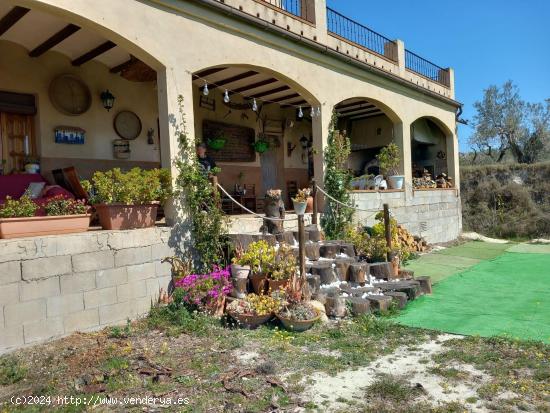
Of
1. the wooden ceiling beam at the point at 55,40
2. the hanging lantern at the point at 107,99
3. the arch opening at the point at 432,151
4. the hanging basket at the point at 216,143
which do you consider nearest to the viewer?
the wooden ceiling beam at the point at 55,40

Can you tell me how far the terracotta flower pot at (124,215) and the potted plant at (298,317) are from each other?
88.2 inches

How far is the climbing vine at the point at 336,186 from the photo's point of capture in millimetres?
8797

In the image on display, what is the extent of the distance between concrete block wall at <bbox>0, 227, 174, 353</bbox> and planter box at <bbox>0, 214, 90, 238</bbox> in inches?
5.9

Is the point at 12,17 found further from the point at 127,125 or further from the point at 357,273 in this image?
the point at 357,273

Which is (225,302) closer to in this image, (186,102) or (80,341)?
(80,341)

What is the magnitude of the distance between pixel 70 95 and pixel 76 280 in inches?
161

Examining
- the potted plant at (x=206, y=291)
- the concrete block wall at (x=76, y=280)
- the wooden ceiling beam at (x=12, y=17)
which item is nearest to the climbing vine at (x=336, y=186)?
the potted plant at (x=206, y=291)

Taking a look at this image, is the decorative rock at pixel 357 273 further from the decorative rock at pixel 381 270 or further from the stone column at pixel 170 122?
the stone column at pixel 170 122

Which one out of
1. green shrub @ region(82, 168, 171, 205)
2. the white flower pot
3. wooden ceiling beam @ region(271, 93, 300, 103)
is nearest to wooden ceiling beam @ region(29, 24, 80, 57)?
green shrub @ region(82, 168, 171, 205)

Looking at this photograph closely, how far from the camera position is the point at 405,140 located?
11633 mm

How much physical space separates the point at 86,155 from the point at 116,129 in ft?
2.58

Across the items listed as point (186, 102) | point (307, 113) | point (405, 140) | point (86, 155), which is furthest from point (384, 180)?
point (86, 155)

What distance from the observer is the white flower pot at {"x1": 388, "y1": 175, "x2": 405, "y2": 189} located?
37.2 feet

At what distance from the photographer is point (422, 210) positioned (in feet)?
40.7
